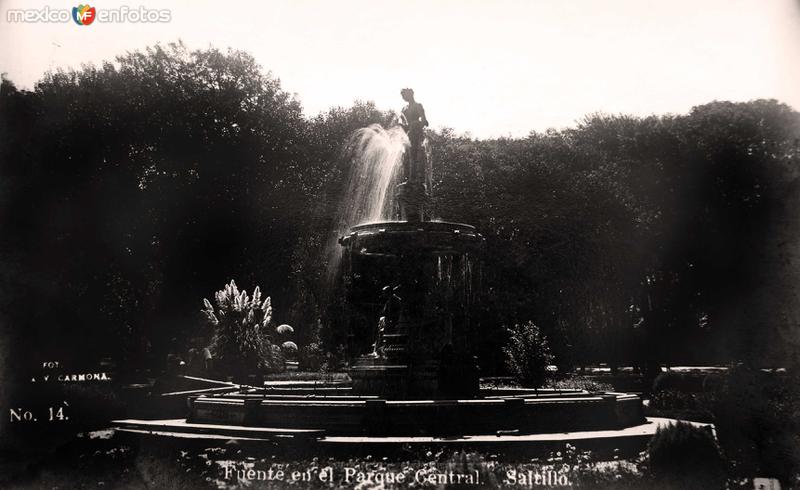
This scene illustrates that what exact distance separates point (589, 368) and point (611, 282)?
12.7 metres

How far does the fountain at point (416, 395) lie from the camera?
41.4 ft

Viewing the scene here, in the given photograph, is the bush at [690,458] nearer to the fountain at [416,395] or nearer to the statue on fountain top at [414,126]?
the fountain at [416,395]

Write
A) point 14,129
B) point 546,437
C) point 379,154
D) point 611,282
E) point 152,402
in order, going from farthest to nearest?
point 379,154 → point 611,282 → point 14,129 → point 152,402 → point 546,437

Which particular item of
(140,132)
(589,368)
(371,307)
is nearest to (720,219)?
(371,307)

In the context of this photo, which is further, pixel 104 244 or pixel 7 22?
pixel 104 244

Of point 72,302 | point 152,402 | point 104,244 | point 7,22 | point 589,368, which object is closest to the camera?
point 7,22

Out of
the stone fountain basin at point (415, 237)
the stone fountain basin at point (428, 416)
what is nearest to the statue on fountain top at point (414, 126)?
the stone fountain basin at point (415, 237)

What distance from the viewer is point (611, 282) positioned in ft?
99.9

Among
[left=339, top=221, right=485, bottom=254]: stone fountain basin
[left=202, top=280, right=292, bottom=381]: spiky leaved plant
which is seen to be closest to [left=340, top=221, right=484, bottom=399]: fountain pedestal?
[left=339, top=221, right=485, bottom=254]: stone fountain basin

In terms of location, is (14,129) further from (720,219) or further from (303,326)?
(720,219)

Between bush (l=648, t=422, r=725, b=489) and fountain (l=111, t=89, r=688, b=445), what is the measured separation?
Answer: 2377 mm

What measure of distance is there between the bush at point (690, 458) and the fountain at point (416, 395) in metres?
2.38
